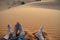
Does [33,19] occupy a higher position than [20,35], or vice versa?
[33,19]

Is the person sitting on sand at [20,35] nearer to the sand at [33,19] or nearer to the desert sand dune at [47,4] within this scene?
the sand at [33,19]

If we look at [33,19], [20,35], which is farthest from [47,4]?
[20,35]

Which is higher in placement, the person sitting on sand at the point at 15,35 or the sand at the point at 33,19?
the sand at the point at 33,19

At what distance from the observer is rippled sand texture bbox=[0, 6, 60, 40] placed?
1.47 m

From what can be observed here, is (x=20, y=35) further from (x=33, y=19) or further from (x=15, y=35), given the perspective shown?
(x=33, y=19)

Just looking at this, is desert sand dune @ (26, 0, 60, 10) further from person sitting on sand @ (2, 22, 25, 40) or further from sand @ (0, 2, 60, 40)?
person sitting on sand @ (2, 22, 25, 40)

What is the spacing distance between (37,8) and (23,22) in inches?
8.5

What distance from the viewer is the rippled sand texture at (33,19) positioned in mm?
1471

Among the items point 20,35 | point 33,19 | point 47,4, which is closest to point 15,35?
point 20,35

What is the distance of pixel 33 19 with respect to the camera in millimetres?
1500

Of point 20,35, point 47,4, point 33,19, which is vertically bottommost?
point 20,35

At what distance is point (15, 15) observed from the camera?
4.98 feet

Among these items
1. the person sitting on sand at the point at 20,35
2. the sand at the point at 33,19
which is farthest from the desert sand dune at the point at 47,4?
the person sitting on sand at the point at 20,35

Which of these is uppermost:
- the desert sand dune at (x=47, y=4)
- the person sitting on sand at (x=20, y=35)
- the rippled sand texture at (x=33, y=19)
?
the desert sand dune at (x=47, y=4)
